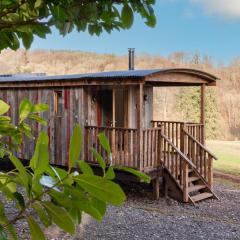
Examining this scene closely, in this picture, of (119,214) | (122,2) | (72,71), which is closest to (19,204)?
(122,2)

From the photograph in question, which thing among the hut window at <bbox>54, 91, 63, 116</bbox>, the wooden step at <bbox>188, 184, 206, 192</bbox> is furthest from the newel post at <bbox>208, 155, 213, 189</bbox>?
the hut window at <bbox>54, 91, 63, 116</bbox>

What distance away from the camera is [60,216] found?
2.37 ft

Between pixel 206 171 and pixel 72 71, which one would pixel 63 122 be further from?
pixel 72 71

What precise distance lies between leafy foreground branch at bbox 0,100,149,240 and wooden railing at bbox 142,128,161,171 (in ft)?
27.5

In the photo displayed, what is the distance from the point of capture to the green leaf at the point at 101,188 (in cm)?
66

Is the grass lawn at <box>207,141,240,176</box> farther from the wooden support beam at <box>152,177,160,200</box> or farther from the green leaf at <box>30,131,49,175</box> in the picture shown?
the green leaf at <box>30,131,49,175</box>

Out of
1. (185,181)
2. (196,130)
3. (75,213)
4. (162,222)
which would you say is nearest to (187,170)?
(185,181)

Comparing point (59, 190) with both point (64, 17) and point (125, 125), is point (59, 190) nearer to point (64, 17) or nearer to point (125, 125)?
point (64, 17)

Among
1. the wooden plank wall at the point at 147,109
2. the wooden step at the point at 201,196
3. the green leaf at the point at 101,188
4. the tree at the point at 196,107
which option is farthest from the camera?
the tree at the point at 196,107

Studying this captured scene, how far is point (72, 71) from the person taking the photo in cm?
5669

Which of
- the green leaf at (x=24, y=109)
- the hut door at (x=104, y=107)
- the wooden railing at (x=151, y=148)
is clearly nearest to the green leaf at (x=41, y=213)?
the green leaf at (x=24, y=109)

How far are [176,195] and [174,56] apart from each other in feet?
162

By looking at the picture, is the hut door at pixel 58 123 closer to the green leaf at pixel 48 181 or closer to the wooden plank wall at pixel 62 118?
the wooden plank wall at pixel 62 118

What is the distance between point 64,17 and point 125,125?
10033 millimetres
